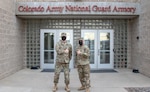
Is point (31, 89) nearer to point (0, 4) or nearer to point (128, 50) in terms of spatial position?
point (0, 4)

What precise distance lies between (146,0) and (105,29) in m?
3.30

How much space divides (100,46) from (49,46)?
3155 mm

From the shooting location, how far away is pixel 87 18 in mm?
12875

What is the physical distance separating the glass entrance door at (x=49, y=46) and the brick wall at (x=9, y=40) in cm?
132

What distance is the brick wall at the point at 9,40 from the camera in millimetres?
9523

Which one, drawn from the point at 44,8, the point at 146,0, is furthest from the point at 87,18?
the point at 146,0

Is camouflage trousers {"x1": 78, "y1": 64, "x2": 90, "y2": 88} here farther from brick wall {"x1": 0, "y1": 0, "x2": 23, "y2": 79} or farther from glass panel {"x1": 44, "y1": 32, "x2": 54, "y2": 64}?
glass panel {"x1": 44, "y1": 32, "x2": 54, "y2": 64}

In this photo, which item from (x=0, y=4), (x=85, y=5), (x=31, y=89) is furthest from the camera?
(x=85, y=5)

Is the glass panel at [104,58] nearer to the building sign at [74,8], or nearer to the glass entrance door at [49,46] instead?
the glass entrance door at [49,46]

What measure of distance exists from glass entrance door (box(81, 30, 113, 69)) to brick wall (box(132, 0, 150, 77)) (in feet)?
4.70

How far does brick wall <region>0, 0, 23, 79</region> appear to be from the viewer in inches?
375

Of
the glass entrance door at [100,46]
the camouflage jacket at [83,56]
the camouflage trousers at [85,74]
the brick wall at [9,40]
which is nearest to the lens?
the camouflage trousers at [85,74]

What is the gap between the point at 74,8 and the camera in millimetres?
11516

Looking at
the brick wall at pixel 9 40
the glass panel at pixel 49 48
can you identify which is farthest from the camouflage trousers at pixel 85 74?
the glass panel at pixel 49 48
